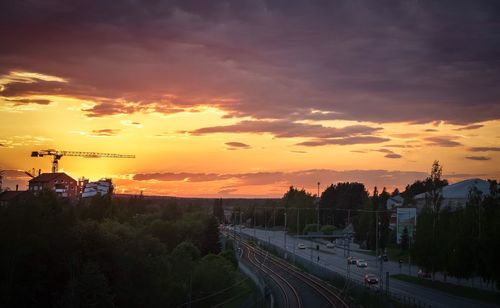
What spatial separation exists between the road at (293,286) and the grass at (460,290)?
12.1 metres

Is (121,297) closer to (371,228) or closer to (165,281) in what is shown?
(165,281)

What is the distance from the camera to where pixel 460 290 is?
59250mm

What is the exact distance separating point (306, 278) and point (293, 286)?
22.3ft

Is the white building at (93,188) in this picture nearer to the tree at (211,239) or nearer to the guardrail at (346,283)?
the guardrail at (346,283)

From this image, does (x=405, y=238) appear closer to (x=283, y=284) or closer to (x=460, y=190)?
(x=460, y=190)

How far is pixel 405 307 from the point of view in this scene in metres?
43.6

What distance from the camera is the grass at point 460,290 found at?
53778 mm

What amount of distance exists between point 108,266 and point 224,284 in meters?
19.5

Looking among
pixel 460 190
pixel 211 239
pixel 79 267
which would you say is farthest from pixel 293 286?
pixel 460 190

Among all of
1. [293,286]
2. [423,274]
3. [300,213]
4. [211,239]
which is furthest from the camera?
[300,213]

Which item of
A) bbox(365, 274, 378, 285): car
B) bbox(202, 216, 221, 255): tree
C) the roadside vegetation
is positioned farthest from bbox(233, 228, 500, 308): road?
the roadside vegetation

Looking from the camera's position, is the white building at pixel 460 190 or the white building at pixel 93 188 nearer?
the white building at pixel 460 190

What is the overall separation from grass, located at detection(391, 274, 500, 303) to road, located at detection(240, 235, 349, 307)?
39.7 feet

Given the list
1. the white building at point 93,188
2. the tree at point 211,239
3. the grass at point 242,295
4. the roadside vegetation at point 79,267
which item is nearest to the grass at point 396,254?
the tree at point 211,239
